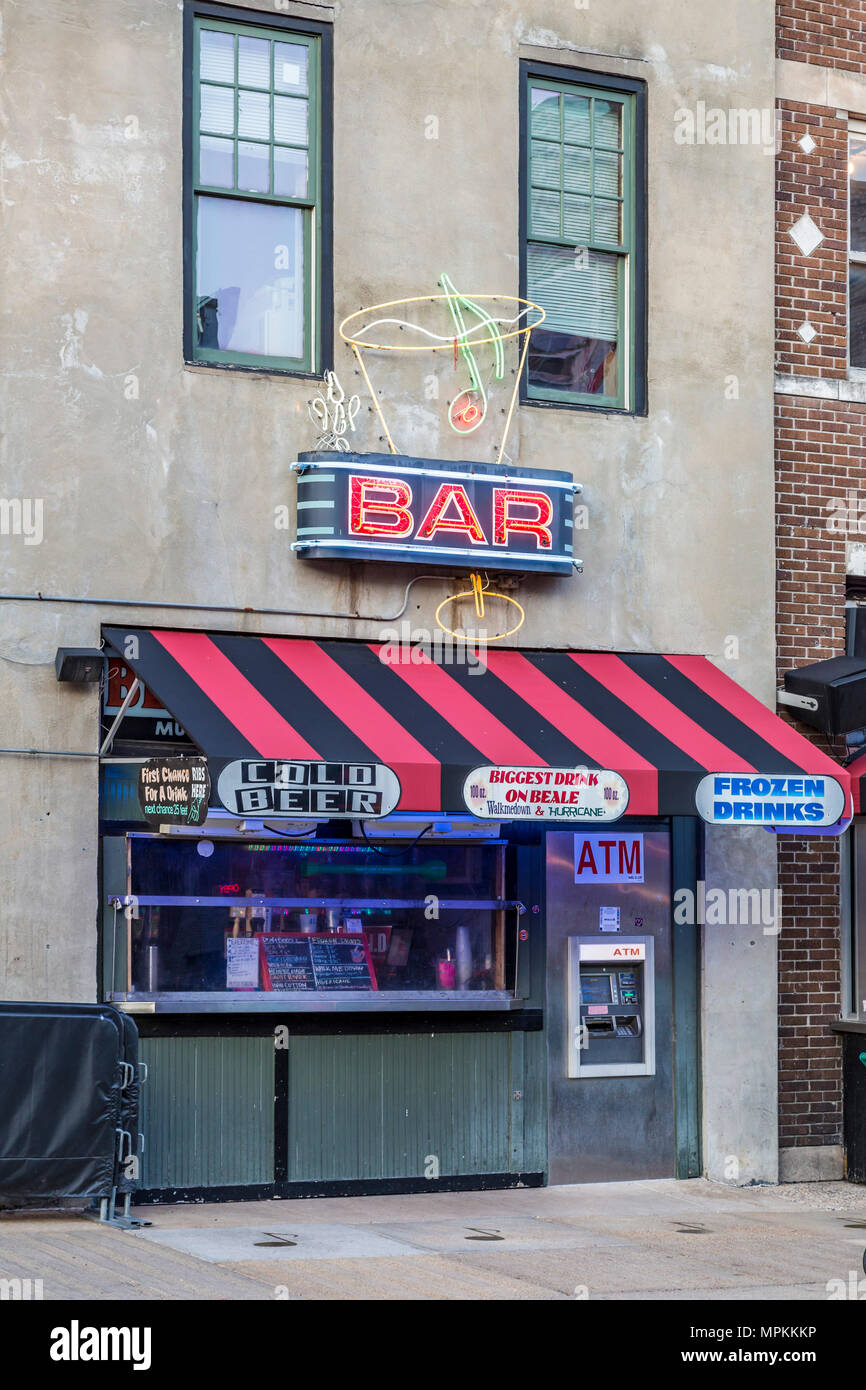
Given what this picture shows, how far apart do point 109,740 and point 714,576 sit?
14.5 ft

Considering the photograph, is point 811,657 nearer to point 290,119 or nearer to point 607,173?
point 607,173

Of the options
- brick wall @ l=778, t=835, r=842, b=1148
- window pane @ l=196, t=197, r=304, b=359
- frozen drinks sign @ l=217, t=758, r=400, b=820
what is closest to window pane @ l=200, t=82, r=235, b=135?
window pane @ l=196, t=197, r=304, b=359

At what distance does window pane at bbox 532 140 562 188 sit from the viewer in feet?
41.4

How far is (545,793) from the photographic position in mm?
10852

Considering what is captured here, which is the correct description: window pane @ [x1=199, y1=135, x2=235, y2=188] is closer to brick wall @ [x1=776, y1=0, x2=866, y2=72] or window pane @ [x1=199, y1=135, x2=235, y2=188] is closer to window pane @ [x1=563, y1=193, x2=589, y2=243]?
window pane @ [x1=563, y1=193, x2=589, y2=243]

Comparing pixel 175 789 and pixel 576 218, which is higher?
pixel 576 218

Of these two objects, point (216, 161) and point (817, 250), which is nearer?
point (216, 161)

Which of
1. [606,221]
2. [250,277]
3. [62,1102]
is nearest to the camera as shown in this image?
[62,1102]

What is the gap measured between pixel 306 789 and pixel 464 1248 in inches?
102

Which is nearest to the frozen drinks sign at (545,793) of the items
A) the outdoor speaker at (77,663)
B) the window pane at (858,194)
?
the outdoor speaker at (77,663)

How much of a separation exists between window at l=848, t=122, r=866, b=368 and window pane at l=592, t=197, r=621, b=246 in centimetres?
198

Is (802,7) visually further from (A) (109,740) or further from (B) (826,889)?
(A) (109,740)

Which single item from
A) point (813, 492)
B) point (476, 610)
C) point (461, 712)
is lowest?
point (461, 712)

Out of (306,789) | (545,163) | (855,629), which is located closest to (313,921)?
(306,789)
